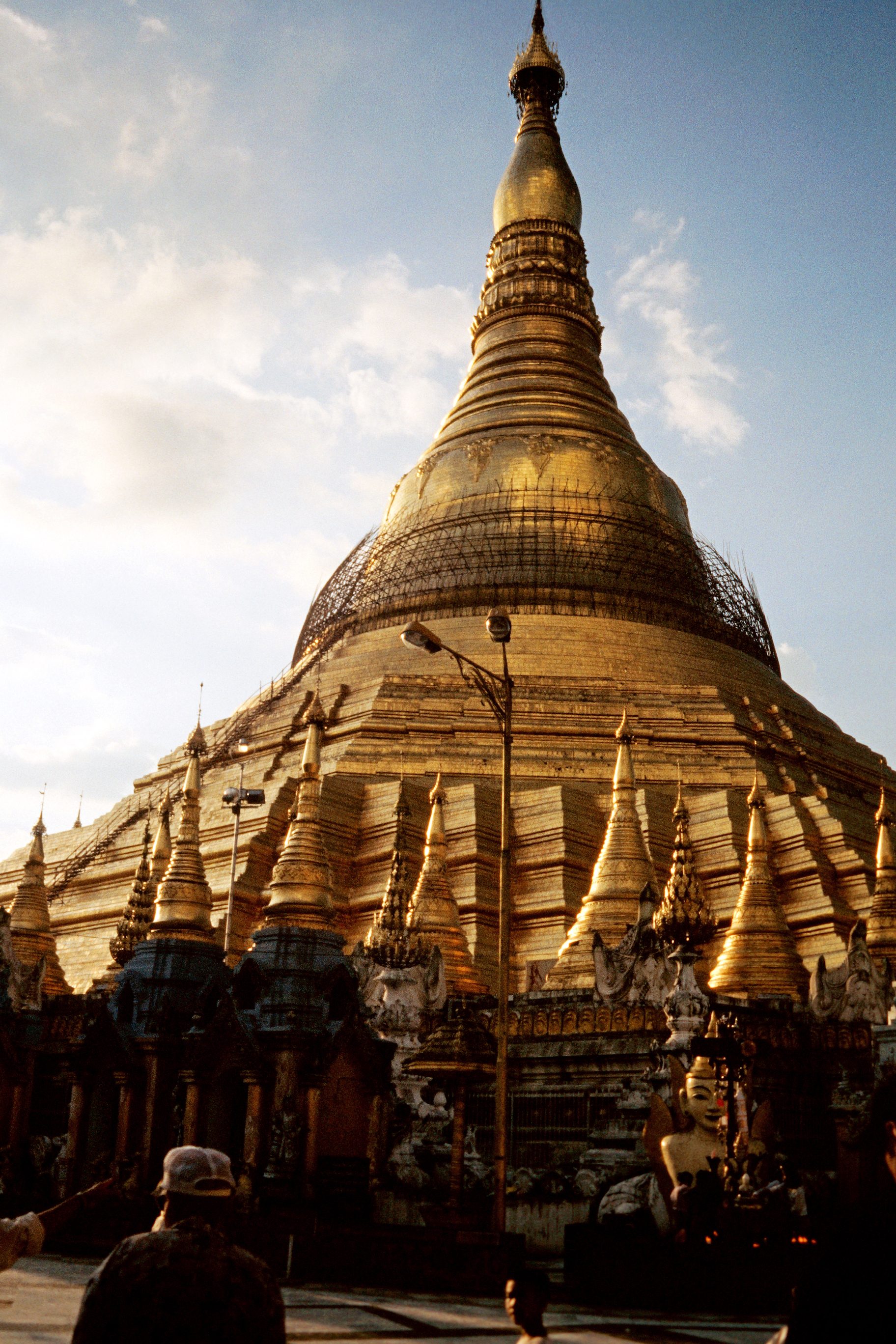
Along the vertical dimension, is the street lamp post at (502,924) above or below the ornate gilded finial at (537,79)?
below

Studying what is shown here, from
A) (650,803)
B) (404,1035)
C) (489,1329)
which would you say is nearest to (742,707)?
(650,803)

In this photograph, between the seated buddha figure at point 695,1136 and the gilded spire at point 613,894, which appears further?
the gilded spire at point 613,894

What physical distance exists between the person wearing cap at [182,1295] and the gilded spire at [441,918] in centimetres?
1812

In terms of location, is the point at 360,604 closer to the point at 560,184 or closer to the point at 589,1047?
the point at 560,184

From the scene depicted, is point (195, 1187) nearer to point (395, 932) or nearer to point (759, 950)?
point (395, 932)

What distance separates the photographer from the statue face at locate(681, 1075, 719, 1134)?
10.8 meters

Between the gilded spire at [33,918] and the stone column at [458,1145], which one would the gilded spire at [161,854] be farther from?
the stone column at [458,1145]

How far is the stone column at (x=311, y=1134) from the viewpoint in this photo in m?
14.4

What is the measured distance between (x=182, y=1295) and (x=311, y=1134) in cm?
1221

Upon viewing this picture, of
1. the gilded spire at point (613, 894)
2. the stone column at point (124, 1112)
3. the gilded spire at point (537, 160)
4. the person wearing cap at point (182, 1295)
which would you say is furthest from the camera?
the gilded spire at point (537, 160)

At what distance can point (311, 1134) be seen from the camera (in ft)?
48.0

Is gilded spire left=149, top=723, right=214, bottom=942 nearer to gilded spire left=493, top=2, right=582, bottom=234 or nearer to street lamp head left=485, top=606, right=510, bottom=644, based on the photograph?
street lamp head left=485, top=606, right=510, bottom=644

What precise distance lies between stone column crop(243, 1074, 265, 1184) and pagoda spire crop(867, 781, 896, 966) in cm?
1220

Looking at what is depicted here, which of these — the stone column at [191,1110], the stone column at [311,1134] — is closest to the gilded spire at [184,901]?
the stone column at [191,1110]
